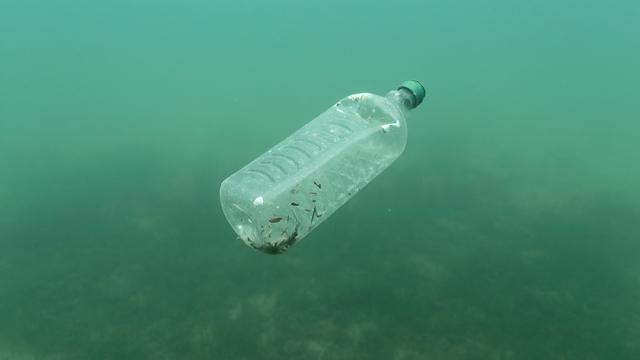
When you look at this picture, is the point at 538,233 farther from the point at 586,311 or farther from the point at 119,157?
the point at 119,157

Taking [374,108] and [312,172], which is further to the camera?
[374,108]

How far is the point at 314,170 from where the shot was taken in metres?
3.23

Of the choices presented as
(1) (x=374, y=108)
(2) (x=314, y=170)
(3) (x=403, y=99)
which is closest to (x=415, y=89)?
(3) (x=403, y=99)

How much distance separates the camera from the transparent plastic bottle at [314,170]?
2990 mm

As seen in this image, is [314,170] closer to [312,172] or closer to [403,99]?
[312,172]

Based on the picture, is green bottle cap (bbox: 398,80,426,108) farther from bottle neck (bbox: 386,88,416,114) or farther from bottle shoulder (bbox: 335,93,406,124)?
bottle shoulder (bbox: 335,93,406,124)

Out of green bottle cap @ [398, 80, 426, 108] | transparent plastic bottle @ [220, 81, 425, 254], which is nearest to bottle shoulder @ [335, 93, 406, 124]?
transparent plastic bottle @ [220, 81, 425, 254]

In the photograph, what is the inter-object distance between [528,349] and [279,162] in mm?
2526

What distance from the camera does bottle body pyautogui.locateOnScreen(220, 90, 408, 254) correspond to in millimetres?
2988

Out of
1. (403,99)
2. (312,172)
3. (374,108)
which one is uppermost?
(403,99)

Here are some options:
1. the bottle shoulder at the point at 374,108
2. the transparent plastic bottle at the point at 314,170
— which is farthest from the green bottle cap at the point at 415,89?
the bottle shoulder at the point at 374,108

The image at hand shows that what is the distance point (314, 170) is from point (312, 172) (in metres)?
0.02

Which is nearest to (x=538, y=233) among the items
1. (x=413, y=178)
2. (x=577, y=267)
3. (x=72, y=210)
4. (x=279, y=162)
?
(x=577, y=267)

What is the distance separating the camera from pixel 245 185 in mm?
3088
